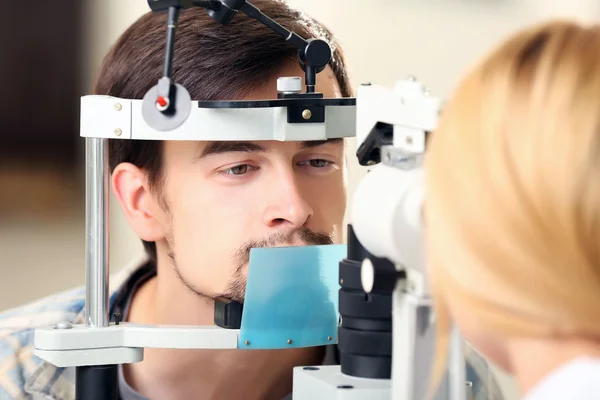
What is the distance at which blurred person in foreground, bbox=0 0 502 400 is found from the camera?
1.23 metres

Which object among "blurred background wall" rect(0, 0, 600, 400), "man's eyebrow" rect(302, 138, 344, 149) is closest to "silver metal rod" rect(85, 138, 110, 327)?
"man's eyebrow" rect(302, 138, 344, 149)

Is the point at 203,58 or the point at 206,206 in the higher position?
the point at 203,58

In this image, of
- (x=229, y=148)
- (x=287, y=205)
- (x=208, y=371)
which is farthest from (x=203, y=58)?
(x=208, y=371)

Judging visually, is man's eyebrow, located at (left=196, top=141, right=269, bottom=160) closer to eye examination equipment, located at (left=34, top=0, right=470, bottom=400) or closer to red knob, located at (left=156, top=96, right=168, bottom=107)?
eye examination equipment, located at (left=34, top=0, right=470, bottom=400)

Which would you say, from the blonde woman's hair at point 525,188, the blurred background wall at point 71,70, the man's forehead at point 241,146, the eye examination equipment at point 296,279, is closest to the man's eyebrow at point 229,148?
the man's forehead at point 241,146

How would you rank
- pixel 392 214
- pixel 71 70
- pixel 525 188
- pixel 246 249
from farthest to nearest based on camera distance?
pixel 71 70 < pixel 246 249 < pixel 392 214 < pixel 525 188

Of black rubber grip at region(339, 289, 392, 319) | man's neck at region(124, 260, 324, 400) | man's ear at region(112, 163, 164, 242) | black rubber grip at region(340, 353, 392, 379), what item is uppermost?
man's ear at region(112, 163, 164, 242)

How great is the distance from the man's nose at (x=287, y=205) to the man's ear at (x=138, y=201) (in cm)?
23

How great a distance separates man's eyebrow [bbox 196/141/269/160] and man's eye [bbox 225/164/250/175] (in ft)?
0.08

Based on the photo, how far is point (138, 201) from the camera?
1413 mm

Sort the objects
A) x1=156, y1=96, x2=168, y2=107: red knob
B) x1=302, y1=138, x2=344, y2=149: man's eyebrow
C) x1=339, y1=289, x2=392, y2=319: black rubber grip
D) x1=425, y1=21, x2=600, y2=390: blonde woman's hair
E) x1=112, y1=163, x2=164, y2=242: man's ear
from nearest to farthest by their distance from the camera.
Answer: x1=425, y1=21, x2=600, y2=390: blonde woman's hair < x1=339, y1=289, x2=392, y2=319: black rubber grip < x1=156, y1=96, x2=168, y2=107: red knob < x1=302, y1=138, x2=344, y2=149: man's eyebrow < x1=112, y1=163, x2=164, y2=242: man's ear

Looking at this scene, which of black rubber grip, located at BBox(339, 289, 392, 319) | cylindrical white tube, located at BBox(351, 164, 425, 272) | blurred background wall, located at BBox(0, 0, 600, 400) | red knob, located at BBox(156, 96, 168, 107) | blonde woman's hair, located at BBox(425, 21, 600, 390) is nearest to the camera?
blonde woman's hair, located at BBox(425, 21, 600, 390)

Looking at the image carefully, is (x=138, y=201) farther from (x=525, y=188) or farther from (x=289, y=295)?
(x=525, y=188)

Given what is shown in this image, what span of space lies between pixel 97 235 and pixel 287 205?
0.78 feet
